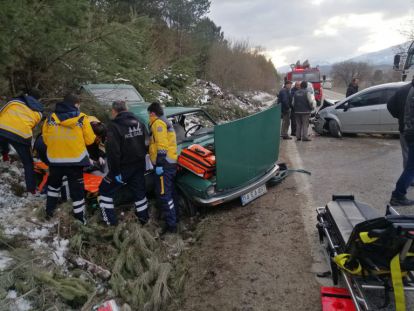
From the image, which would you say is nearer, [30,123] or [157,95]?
[30,123]

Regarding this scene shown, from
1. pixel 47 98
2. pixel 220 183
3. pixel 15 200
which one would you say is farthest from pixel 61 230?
pixel 47 98

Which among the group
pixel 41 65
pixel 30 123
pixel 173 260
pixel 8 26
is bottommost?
pixel 173 260

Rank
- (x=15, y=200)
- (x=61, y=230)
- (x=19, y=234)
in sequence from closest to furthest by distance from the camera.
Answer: (x=19, y=234) < (x=61, y=230) < (x=15, y=200)

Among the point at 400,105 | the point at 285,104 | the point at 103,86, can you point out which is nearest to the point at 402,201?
the point at 400,105

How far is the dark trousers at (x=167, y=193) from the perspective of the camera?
4.70 meters

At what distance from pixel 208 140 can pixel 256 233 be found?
1.98 metres

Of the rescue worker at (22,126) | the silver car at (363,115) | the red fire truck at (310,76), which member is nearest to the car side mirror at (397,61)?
the silver car at (363,115)

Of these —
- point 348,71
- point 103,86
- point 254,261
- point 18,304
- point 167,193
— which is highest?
point 348,71

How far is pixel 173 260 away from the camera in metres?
4.22

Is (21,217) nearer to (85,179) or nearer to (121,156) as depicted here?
(85,179)

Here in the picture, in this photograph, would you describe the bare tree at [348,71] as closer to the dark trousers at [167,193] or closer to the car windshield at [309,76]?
the car windshield at [309,76]

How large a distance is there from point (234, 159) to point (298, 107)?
5525 mm

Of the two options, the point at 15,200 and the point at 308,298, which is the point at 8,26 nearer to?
the point at 15,200

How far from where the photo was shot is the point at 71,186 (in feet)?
14.5
